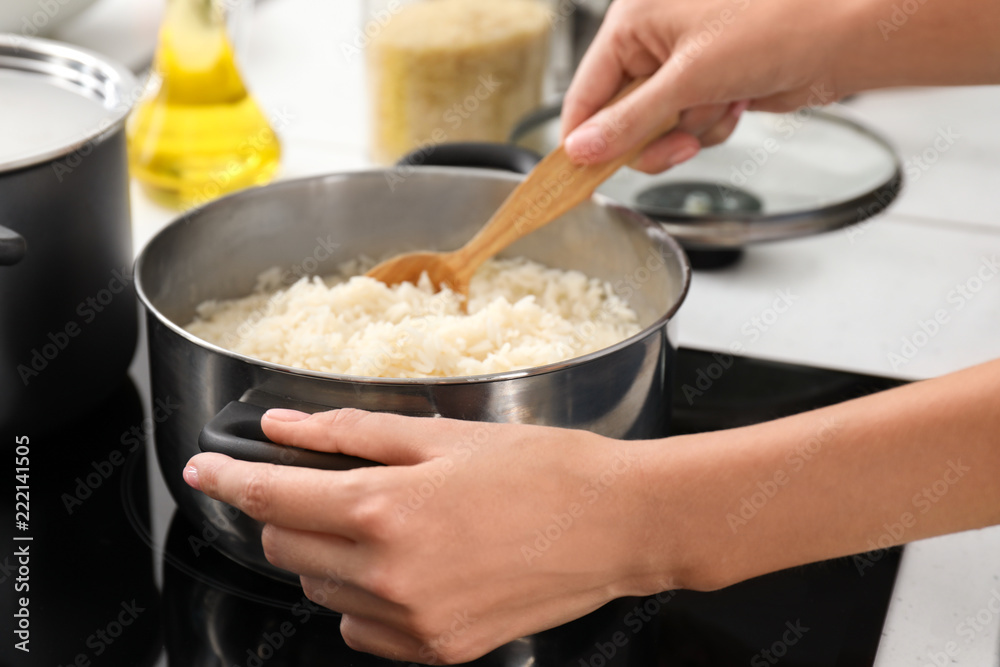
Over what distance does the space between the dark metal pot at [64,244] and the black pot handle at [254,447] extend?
20 centimetres

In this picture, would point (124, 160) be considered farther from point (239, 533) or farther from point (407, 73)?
point (407, 73)

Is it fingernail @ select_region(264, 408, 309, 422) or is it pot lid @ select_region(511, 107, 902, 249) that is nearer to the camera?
fingernail @ select_region(264, 408, 309, 422)

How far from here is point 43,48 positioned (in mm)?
732

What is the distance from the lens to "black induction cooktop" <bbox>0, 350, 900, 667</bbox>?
0.54 metres

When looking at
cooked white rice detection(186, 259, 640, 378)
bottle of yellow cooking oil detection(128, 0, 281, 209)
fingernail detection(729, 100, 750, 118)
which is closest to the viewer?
cooked white rice detection(186, 259, 640, 378)

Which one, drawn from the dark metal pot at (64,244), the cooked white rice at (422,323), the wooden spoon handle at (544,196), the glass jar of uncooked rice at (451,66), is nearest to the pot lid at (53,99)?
the dark metal pot at (64,244)

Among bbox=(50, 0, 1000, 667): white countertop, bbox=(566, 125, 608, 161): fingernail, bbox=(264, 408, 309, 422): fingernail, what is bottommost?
bbox=(50, 0, 1000, 667): white countertop

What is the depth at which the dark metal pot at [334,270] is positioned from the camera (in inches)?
19.0

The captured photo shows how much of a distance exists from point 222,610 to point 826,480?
33cm

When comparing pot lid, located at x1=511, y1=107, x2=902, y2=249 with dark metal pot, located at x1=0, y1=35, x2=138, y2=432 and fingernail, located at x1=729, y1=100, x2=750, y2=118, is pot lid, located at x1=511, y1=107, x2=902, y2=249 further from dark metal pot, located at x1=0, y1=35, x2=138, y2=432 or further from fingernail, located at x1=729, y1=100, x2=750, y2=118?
dark metal pot, located at x1=0, y1=35, x2=138, y2=432

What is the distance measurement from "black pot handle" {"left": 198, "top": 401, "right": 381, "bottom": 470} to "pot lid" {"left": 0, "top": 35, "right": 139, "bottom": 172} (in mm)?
220

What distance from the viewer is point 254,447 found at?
449 mm

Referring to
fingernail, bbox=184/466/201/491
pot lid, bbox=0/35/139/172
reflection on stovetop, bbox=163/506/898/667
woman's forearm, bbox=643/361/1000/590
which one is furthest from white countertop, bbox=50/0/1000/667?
fingernail, bbox=184/466/201/491

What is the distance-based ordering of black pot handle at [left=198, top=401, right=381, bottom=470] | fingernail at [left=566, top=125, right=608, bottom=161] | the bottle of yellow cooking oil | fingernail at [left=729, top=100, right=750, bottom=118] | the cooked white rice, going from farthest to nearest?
the bottle of yellow cooking oil < fingernail at [left=729, top=100, right=750, bottom=118] < fingernail at [left=566, top=125, right=608, bottom=161] < the cooked white rice < black pot handle at [left=198, top=401, right=381, bottom=470]
